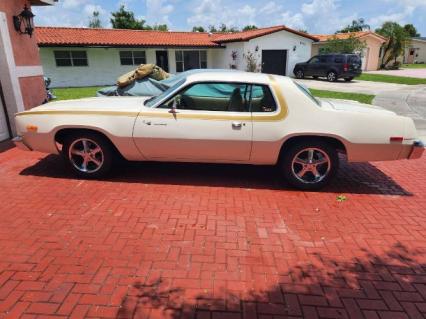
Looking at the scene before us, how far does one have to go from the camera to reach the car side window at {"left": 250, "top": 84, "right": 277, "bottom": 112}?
4383 mm

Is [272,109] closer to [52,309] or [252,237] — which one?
[252,237]

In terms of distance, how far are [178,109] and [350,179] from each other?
9.44 feet

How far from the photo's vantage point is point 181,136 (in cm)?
439

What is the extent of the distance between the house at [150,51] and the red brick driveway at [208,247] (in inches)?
769

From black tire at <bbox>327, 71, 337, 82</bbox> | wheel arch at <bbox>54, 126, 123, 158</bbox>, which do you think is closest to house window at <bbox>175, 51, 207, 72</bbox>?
black tire at <bbox>327, 71, 337, 82</bbox>

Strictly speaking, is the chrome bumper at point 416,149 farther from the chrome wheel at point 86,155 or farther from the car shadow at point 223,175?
the chrome wheel at point 86,155

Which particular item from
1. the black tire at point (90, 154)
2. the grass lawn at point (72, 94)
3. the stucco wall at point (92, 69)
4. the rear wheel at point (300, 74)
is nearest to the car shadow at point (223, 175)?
the black tire at point (90, 154)

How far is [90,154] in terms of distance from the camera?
473 cm

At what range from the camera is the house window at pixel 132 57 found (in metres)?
24.0


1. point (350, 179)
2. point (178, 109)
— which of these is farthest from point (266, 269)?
point (350, 179)

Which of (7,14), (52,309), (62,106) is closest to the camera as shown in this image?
(52,309)

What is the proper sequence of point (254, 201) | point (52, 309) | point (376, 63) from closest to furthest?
1. point (52, 309)
2. point (254, 201)
3. point (376, 63)

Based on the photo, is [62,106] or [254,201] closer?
[254,201]

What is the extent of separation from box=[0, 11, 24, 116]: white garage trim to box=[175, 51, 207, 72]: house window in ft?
64.2
